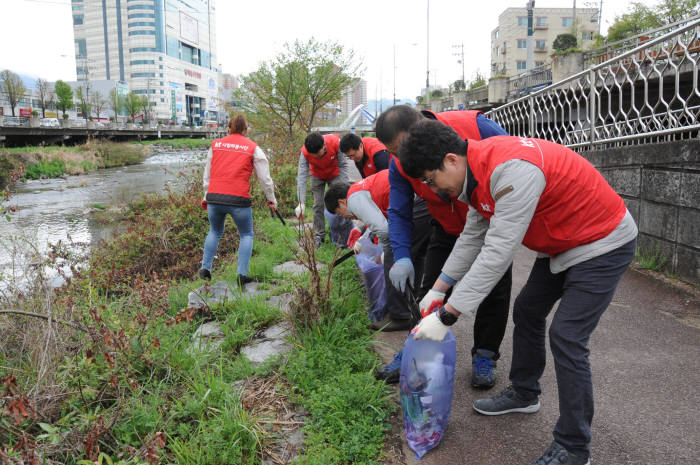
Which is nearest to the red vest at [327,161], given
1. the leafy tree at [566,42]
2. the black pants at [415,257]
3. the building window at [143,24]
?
the black pants at [415,257]

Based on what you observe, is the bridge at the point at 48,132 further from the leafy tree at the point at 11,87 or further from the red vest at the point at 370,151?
the red vest at the point at 370,151

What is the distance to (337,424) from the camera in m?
2.44

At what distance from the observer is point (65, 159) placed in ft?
84.6

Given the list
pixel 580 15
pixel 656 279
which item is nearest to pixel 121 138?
pixel 656 279

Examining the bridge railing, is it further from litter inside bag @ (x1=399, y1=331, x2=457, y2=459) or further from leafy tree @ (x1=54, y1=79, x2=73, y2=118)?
leafy tree @ (x1=54, y1=79, x2=73, y2=118)

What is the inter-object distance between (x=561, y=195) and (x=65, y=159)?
1130 inches

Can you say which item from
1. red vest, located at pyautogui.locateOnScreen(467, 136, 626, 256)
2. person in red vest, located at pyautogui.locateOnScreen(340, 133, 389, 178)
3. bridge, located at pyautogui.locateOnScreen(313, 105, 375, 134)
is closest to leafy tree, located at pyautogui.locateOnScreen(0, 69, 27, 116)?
bridge, located at pyautogui.locateOnScreen(313, 105, 375, 134)

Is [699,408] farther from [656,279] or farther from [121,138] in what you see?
[121,138]

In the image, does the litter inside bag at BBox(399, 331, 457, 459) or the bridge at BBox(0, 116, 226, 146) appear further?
the bridge at BBox(0, 116, 226, 146)

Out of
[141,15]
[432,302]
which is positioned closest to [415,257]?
[432,302]

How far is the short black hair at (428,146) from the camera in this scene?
1.99m

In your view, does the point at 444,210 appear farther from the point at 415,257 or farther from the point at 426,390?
the point at 426,390

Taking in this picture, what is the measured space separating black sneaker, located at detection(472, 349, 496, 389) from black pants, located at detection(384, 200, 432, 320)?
0.81m

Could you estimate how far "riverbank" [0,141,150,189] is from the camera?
72.0 feet
